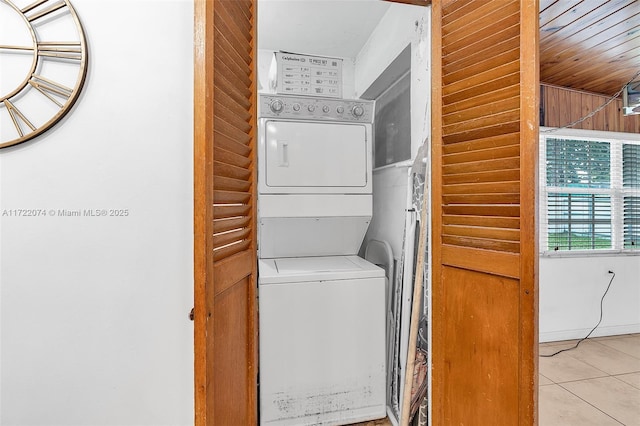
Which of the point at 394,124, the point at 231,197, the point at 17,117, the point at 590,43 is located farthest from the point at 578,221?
the point at 17,117

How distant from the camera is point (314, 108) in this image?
2.16 m

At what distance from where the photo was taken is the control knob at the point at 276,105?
2.11m

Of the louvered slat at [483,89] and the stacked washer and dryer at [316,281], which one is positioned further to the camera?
the stacked washer and dryer at [316,281]

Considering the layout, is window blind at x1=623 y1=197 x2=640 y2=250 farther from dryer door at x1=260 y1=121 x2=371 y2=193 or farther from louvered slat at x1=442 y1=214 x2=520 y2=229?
louvered slat at x1=442 y1=214 x2=520 y2=229

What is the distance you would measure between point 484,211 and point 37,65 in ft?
6.11

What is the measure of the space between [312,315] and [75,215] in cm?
129

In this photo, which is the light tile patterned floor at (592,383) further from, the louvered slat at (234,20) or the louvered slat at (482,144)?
the louvered slat at (234,20)

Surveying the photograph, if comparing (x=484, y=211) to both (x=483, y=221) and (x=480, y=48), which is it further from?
(x=480, y=48)

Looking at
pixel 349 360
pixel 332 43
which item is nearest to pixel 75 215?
pixel 349 360

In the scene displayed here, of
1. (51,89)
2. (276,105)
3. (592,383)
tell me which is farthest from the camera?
(592,383)

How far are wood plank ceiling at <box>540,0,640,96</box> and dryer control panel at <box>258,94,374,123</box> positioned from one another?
1.27 meters

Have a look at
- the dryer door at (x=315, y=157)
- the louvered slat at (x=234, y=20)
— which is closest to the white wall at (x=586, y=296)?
the dryer door at (x=315, y=157)

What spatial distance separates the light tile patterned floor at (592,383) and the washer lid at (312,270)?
155 cm

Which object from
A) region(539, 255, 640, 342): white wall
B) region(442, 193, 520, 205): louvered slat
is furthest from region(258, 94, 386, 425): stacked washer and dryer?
region(539, 255, 640, 342): white wall
